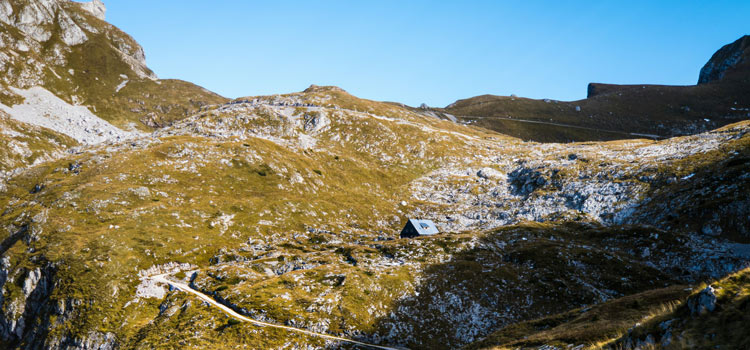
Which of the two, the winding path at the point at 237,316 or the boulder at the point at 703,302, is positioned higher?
the boulder at the point at 703,302

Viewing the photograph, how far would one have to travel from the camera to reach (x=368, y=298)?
6431 centimetres

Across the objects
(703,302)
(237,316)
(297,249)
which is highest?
(703,302)

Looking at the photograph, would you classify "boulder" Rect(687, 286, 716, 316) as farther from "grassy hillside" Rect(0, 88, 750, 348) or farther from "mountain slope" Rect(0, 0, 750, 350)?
"grassy hillside" Rect(0, 88, 750, 348)

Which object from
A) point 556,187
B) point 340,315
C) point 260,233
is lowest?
point 340,315

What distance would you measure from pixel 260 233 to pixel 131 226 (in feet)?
97.6

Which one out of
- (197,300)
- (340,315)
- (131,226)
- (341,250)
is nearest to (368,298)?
(340,315)

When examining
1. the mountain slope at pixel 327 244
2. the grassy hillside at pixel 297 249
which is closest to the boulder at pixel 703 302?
the mountain slope at pixel 327 244

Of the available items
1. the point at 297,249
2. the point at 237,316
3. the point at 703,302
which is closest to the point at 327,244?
the point at 297,249

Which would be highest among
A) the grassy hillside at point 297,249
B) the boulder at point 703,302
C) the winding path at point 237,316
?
the boulder at point 703,302

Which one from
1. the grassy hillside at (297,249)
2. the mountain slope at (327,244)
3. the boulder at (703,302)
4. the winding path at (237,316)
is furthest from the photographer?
the grassy hillside at (297,249)

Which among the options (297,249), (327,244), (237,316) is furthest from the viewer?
(327,244)

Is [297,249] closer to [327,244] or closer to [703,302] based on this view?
[327,244]

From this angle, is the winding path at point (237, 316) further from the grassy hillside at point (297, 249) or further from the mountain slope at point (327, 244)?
the grassy hillside at point (297, 249)

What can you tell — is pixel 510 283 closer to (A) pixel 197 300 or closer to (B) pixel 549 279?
(B) pixel 549 279
